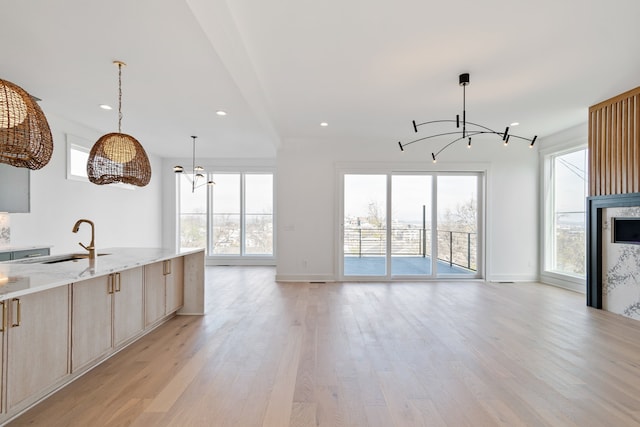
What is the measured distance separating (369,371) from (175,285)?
2496 mm

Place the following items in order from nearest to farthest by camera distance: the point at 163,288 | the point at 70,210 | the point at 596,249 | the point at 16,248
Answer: the point at 163,288, the point at 16,248, the point at 596,249, the point at 70,210

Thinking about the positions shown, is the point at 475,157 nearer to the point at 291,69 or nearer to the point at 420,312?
the point at 420,312

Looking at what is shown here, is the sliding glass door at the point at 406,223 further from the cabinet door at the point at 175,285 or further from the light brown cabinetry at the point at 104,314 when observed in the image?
the light brown cabinetry at the point at 104,314

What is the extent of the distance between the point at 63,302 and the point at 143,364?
829 millimetres

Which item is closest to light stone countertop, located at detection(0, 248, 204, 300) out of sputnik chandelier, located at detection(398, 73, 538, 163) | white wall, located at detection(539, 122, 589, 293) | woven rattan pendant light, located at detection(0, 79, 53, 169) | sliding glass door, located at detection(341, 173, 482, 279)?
woven rattan pendant light, located at detection(0, 79, 53, 169)

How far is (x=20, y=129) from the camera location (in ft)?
5.82

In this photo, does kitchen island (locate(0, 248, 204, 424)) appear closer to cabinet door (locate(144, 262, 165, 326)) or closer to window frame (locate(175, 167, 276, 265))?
cabinet door (locate(144, 262, 165, 326))

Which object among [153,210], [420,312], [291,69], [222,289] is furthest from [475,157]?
[153,210]

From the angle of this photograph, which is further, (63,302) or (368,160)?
(368,160)

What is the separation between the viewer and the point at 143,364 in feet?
8.41

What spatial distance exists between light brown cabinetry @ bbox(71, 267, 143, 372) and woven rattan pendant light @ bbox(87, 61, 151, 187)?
33.8 inches

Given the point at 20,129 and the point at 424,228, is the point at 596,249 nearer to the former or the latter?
the point at 424,228

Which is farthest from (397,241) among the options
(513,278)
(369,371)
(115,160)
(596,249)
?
(115,160)

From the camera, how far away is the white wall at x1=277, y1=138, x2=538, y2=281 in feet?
19.7
